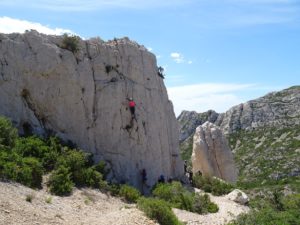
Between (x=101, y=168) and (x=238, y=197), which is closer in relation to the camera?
(x=101, y=168)

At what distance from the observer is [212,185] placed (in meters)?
37.9

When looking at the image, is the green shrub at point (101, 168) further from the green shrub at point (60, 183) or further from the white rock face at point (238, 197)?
the white rock face at point (238, 197)

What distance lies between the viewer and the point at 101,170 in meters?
30.5

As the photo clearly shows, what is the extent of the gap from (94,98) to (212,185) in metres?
11.6

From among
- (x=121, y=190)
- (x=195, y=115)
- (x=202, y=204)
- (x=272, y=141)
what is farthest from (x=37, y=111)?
(x=195, y=115)

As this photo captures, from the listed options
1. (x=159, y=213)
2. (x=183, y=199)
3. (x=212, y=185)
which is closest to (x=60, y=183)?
(x=159, y=213)

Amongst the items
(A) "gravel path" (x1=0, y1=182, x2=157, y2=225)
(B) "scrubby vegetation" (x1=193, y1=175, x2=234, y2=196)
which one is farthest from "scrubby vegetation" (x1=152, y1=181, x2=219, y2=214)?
(B) "scrubby vegetation" (x1=193, y1=175, x2=234, y2=196)

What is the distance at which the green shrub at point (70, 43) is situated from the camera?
111ft

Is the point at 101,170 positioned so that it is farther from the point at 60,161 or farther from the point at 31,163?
the point at 31,163

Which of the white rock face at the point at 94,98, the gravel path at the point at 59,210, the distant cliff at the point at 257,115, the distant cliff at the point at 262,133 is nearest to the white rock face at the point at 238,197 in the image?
the white rock face at the point at 94,98

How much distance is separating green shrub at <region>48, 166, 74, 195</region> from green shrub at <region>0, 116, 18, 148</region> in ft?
10.4

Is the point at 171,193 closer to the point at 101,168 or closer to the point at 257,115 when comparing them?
the point at 101,168

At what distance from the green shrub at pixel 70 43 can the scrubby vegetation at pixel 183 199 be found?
1122 cm

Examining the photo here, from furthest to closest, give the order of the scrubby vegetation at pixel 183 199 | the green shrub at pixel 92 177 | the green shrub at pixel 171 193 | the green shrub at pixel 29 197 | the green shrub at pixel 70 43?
1. the green shrub at pixel 70 43
2. the green shrub at pixel 171 193
3. the scrubby vegetation at pixel 183 199
4. the green shrub at pixel 92 177
5. the green shrub at pixel 29 197
